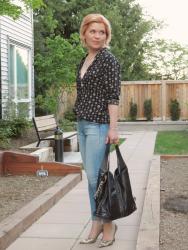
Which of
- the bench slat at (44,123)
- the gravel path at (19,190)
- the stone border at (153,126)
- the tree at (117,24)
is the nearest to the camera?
the gravel path at (19,190)

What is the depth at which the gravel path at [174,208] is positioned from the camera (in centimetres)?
512

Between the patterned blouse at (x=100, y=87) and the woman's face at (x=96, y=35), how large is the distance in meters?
0.09

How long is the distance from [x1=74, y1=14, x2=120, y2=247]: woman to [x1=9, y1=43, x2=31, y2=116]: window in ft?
35.1

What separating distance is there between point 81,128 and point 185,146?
32.2 feet

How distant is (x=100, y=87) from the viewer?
16.2ft

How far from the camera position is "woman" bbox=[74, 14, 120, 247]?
4.91 m

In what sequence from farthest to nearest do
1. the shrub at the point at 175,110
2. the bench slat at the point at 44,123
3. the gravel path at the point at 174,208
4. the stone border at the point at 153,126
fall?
the shrub at the point at 175,110, the stone border at the point at 153,126, the bench slat at the point at 44,123, the gravel path at the point at 174,208

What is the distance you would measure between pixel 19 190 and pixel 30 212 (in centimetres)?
166

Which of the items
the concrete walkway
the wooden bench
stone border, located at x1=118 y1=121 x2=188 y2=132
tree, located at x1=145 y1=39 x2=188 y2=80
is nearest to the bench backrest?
the wooden bench

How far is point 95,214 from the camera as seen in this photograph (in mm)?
5004

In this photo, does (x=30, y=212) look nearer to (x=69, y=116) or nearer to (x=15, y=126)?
(x=15, y=126)

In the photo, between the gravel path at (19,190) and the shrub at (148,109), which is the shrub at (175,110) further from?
the gravel path at (19,190)

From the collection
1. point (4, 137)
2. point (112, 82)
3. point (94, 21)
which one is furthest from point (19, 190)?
point (4, 137)

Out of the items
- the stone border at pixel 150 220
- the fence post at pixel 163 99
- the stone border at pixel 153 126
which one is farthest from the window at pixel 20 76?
the fence post at pixel 163 99
